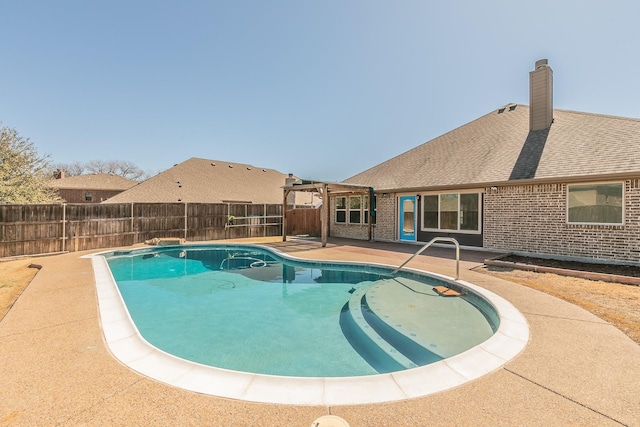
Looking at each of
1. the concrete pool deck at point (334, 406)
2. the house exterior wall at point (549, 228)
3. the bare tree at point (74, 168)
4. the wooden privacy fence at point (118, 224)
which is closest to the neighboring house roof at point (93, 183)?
the bare tree at point (74, 168)

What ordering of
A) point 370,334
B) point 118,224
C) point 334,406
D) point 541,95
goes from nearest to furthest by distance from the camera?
point 334,406 → point 370,334 → point 541,95 → point 118,224

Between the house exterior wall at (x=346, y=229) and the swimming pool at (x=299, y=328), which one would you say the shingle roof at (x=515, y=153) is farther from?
the swimming pool at (x=299, y=328)

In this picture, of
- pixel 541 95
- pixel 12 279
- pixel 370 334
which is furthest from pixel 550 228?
pixel 12 279

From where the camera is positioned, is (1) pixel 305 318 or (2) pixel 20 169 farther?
(2) pixel 20 169

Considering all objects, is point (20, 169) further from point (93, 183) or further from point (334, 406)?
point (93, 183)

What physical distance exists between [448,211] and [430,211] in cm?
81

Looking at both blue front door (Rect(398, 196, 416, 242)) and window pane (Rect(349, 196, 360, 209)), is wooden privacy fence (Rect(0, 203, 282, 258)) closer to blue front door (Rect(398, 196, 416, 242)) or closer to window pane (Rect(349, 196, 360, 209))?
window pane (Rect(349, 196, 360, 209))

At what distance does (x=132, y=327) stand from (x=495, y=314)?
575 centimetres

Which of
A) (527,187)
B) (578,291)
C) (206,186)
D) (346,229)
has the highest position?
(206,186)

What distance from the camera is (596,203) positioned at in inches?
Result: 347

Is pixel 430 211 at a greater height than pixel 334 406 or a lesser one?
greater

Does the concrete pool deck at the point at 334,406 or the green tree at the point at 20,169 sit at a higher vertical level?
the green tree at the point at 20,169

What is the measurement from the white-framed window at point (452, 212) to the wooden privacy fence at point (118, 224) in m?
9.37

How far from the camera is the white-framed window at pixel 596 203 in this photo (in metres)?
8.46
